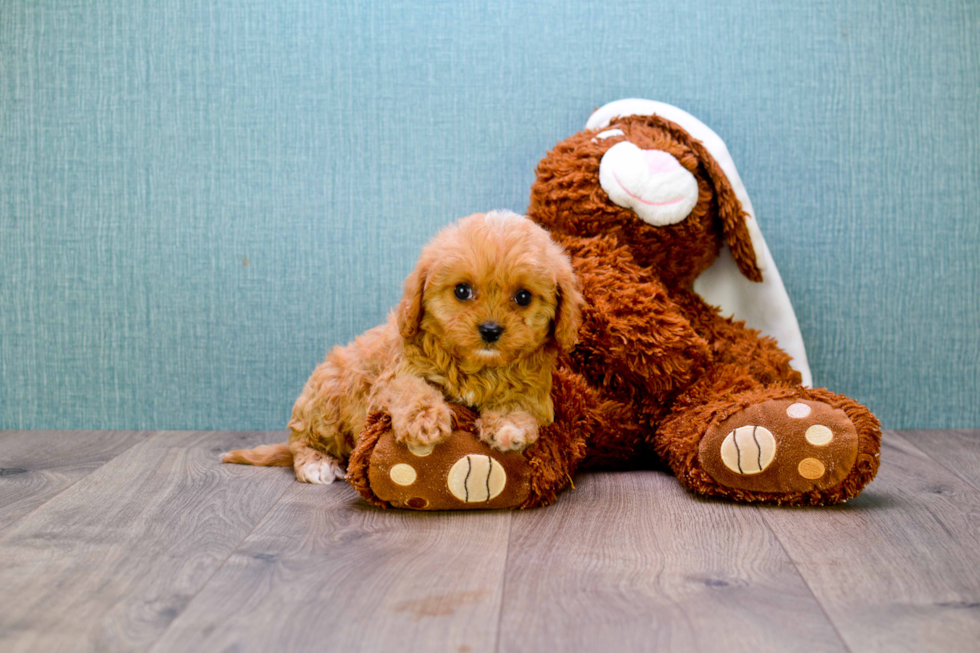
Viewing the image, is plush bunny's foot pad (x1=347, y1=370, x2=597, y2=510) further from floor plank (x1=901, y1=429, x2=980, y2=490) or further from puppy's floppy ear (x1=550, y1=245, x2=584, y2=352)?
floor plank (x1=901, y1=429, x2=980, y2=490)

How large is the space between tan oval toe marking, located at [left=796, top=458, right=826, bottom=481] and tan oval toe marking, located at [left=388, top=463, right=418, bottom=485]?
67cm

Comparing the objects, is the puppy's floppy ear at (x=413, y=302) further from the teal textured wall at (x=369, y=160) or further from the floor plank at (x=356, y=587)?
the teal textured wall at (x=369, y=160)

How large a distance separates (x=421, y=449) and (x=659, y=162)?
0.77 metres

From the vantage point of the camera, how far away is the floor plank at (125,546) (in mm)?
941

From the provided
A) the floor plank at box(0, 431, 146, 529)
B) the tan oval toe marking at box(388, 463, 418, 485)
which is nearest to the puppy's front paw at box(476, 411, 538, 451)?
the tan oval toe marking at box(388, 463, 418, 485)

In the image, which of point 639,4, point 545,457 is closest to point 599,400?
point 545,457

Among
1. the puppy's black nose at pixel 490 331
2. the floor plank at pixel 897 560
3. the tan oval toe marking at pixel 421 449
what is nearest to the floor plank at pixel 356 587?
the tan oval toe marking at pixel 421 449

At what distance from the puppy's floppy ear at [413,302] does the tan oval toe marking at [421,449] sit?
19 cm

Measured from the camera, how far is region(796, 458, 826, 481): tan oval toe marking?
4.48 ft

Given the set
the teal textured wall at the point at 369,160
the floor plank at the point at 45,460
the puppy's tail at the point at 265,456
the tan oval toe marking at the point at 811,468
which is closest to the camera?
the tan oval toe marking at the point at 811,468

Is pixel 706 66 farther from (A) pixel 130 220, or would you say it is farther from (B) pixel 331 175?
(A) pixel 130 220

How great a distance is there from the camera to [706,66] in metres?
1.96

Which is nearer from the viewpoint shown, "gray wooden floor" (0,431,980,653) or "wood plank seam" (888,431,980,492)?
"gray wooden floor" (0,431,980,653)

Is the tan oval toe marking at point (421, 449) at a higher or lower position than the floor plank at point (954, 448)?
higher
